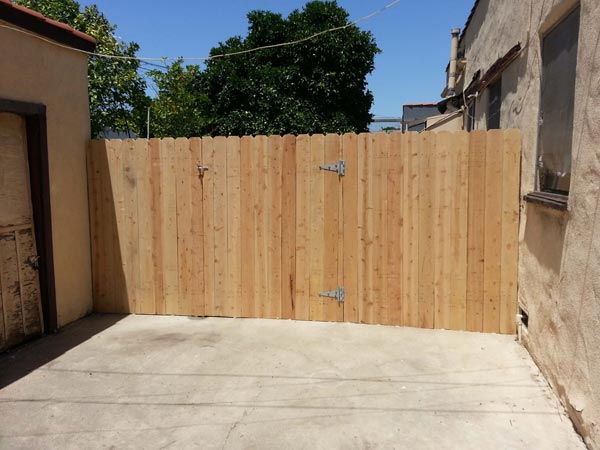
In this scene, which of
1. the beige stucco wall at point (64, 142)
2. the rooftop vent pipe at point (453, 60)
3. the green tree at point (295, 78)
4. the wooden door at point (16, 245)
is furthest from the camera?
the green tree at point (295, 78)

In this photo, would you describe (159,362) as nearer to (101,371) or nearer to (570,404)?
(101,371)

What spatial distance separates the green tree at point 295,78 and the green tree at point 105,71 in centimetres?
624

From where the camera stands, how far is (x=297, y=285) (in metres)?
5.35

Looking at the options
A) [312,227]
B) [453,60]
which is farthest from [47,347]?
[453,60]

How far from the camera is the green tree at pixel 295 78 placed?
15945mm

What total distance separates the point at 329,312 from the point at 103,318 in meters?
2.69

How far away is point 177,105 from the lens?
14211 millimetres

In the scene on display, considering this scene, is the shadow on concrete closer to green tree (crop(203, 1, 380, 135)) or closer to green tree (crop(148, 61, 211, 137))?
green tree (crop(148, 61, 211, 137))

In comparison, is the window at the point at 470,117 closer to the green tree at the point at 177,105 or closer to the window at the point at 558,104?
the window at the point at 558,104

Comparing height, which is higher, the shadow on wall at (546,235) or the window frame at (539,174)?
the window frame at (539,174)

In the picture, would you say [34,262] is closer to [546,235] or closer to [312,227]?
[312,227]

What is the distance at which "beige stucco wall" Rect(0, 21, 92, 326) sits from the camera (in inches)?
185

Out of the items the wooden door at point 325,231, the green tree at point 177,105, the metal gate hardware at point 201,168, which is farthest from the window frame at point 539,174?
the green tree at point 177,105

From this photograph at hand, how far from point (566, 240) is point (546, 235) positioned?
1.80ft
